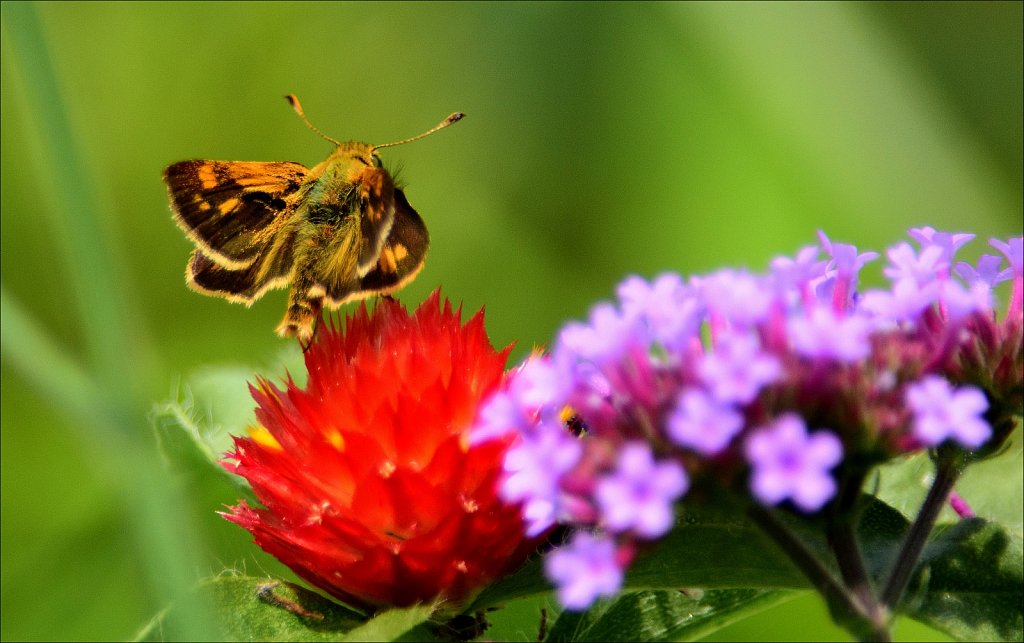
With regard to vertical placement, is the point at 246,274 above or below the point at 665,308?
above

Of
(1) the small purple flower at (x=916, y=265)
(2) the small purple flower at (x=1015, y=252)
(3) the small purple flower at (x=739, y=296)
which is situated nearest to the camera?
(3) the small purple flower at (x=739, y=296)

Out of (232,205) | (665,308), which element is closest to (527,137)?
(232,205)

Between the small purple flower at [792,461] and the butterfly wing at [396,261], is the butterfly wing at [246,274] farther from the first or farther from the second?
the small purple flower at [792,461]

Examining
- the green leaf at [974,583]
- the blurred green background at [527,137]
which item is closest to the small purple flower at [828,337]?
the green leaf at [974,583]

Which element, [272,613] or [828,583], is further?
[272,613]

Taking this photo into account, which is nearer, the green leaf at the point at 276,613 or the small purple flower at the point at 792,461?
the small purple flower at the point at 792,461

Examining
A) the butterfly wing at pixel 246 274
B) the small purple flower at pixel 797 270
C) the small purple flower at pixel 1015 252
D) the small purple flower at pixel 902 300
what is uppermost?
the butterfly wing at pixel 246 274

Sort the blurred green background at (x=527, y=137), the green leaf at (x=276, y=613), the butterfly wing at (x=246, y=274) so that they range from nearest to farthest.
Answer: the green leaf at (x=276, y=613) → the butterfly wing at (x=246, y=274) → the blurred green background at (x=527, y=137)

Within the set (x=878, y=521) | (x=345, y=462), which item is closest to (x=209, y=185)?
(x=345, y=462)

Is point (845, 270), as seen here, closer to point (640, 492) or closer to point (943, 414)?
point (943, 414)
